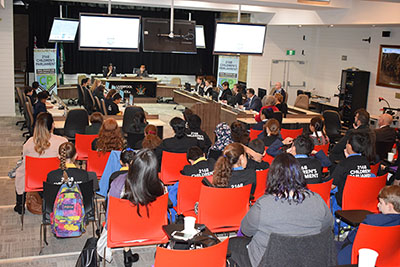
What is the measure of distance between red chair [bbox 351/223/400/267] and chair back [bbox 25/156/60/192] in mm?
3269

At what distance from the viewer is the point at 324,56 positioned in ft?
52.8

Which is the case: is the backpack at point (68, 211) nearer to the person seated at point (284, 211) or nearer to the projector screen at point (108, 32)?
the person seated at point (284, 211)

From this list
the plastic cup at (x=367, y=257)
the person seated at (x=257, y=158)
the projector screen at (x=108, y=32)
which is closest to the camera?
the plastic cup at (x=367, y=257)

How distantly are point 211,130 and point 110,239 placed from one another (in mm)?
7555

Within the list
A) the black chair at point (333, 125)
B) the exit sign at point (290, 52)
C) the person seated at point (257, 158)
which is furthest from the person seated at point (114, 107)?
the exit sign at point (290, 52)

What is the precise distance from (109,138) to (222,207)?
223 centimetres

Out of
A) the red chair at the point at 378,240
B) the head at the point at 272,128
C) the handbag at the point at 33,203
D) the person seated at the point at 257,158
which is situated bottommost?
the handbag at the point at 33,203

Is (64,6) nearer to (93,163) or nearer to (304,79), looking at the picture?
(304,79)

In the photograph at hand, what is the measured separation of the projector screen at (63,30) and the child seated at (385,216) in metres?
13.0

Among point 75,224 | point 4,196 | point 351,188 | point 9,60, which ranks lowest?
point 4,196

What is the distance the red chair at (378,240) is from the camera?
3.29 metres

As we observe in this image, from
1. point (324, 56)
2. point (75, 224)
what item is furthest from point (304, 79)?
point (75, 224)

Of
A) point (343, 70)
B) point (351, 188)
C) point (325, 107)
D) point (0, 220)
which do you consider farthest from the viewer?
point (325, 107)

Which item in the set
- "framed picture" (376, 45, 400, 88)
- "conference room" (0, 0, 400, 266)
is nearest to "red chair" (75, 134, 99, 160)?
"conference room" (0, 0, 400, 266)
